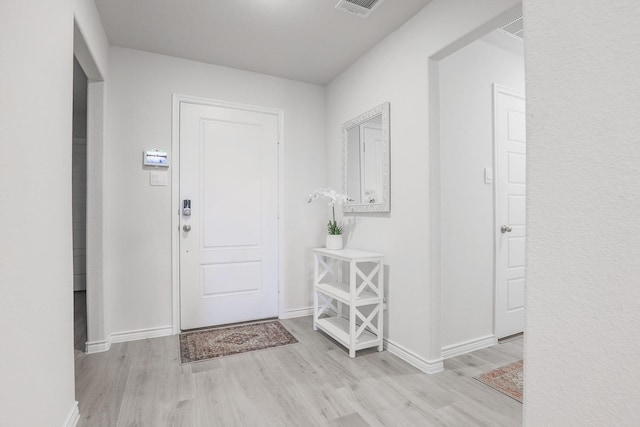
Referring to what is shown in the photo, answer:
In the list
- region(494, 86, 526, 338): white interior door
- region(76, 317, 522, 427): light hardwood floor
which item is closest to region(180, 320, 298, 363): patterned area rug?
region(76, 317, 522, 427): light hardwood floor

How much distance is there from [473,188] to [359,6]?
1.57 m

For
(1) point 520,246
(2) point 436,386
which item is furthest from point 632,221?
(1) point 520,246

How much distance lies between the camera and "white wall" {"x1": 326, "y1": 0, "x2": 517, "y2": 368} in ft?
6.91

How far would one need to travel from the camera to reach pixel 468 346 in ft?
8.15

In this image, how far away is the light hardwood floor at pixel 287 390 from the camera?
1675mm

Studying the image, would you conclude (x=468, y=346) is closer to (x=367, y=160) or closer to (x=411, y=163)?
(x=411, y=163)

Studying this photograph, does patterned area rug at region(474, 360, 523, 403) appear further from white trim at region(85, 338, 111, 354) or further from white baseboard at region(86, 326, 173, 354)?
white trim at region(85, 338, 111, 354)

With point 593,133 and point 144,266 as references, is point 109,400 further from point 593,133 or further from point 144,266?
point 593,133

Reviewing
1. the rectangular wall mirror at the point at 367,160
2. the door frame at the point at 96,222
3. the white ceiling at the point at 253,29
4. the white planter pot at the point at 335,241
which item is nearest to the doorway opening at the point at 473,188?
the rectangular wall mirror at the point at 367,160

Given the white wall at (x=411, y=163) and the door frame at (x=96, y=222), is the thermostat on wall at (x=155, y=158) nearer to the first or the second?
the door frame at (x=96, y=222)

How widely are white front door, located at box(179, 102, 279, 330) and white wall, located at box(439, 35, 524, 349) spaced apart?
1.67m
